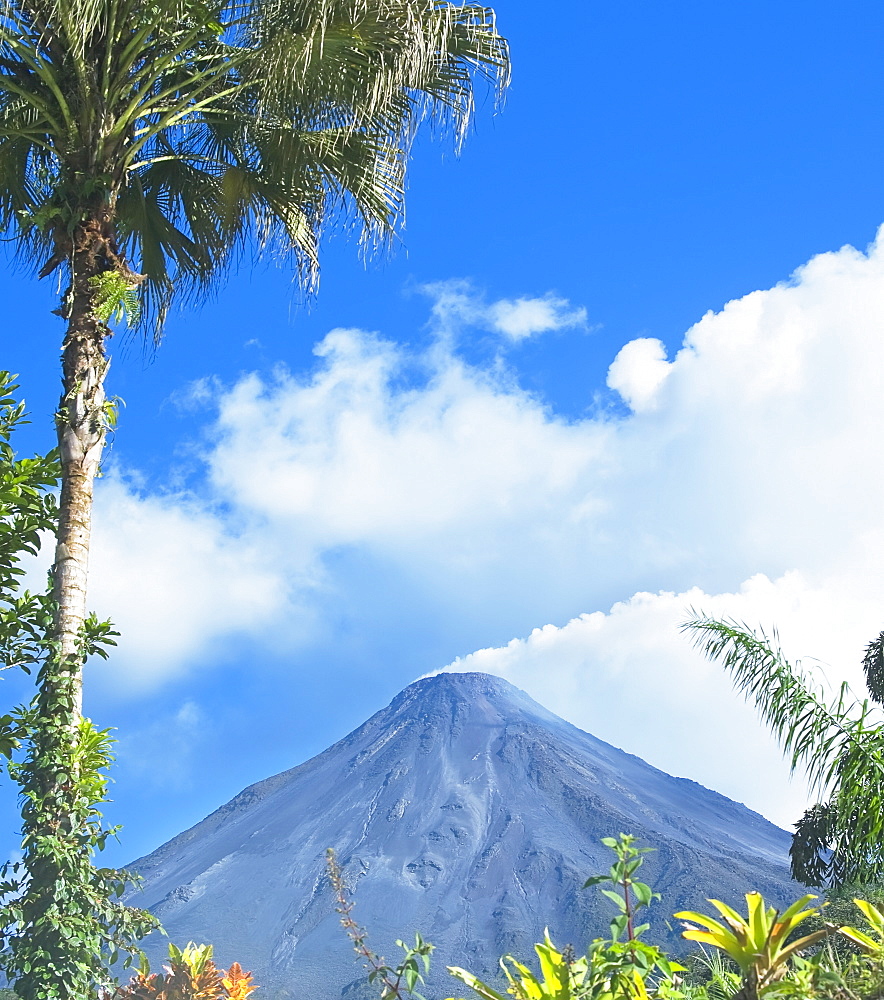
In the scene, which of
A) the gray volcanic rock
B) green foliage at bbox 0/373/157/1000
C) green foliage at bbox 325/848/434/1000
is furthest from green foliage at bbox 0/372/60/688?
the gray volcanic rock

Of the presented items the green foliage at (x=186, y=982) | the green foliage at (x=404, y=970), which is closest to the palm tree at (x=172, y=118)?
the green foliage at (x=186, y=982)

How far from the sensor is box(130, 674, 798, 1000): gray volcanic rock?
9775cm

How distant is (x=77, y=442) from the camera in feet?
18.0

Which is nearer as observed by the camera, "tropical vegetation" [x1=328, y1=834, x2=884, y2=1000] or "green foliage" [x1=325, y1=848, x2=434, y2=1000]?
"tropical vegetation" [x1=328, y1=834, x2=884, y2=1000]

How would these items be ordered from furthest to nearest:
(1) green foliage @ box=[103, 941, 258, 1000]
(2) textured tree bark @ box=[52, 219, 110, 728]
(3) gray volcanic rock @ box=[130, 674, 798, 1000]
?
1. (3) gray volcanic rock @ box=[130, 674, 798, 1000]
2. (2) textured tree bark @ box=[52, 219, 110, 728]
3. (1) green foliage @ box=[103, 941, 258, 1000]

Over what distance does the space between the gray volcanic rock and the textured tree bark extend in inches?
3463

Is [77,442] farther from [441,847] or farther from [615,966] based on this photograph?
[441,847]

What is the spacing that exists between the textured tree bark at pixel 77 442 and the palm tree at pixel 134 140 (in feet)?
0.03

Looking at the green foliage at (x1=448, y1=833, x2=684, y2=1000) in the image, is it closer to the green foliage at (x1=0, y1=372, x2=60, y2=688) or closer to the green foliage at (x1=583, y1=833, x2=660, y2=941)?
the green foliage at (x1=583, y1=833, x2=660, y2=941)

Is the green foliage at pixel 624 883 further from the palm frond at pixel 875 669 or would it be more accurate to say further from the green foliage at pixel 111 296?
the palm frond at pixel 875 669

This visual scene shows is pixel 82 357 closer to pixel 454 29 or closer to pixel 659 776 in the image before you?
pixel 454 29

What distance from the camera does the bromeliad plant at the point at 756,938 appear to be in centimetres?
171

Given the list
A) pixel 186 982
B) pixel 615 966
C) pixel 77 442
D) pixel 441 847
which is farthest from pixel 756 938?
pixel 441 847

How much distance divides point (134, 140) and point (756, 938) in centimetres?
591
